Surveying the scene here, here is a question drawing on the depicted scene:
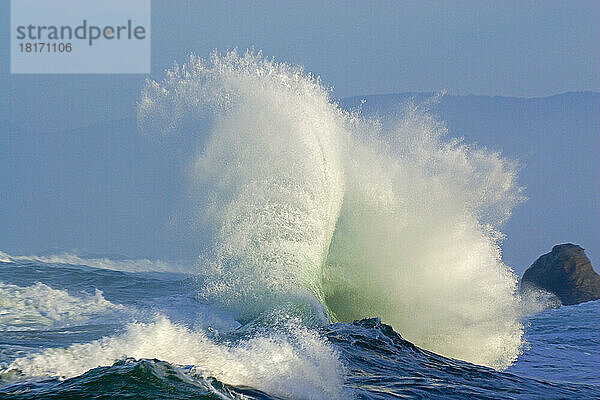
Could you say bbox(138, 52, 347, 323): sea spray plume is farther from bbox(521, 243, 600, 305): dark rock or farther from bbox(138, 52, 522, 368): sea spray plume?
bbox(521, 243, 600, 305): dark rock

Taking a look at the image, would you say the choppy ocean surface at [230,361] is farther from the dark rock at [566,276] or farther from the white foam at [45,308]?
the dark rock at [566,276]

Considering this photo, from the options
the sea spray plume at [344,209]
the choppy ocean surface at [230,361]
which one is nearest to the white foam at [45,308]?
the choppy ocean surface at [230,361]

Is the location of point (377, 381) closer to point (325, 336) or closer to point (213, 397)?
point (325, 336)

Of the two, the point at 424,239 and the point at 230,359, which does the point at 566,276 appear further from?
the point at 230,359

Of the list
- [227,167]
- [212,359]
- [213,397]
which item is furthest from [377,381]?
[227,167]

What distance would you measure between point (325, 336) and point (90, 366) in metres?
3.83

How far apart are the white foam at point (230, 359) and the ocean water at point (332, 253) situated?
0.22 metres

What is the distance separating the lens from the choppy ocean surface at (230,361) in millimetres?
5375

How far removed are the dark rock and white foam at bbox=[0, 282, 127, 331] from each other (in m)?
18.0

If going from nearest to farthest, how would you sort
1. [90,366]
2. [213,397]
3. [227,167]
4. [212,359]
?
[213,397], [90,366], [212,359], [227,167]

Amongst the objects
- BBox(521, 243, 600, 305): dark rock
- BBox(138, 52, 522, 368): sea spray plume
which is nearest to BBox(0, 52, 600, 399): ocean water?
BBox(138, 52, 522, 368): sea spray plume

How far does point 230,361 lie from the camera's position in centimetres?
627

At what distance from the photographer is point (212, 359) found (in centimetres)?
638

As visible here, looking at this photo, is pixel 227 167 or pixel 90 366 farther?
pixel 227 167
